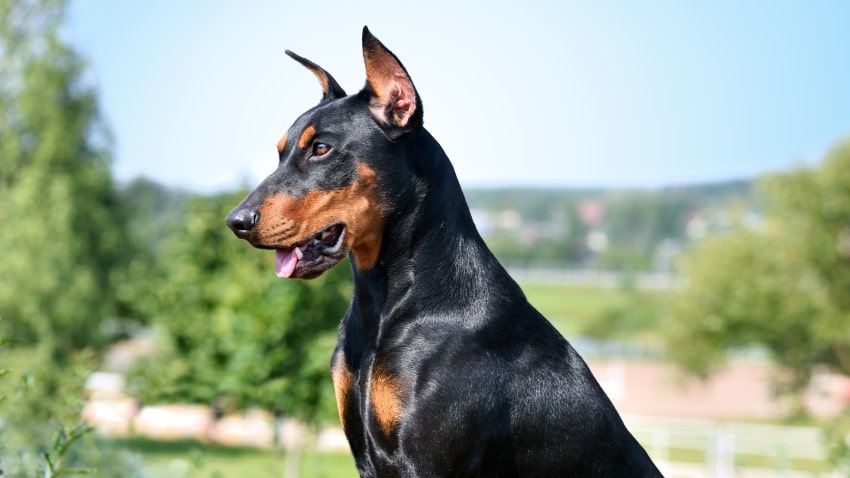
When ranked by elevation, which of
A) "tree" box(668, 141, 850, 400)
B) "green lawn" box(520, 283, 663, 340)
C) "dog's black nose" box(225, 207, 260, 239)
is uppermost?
"green lawn" box(520, 283, 663, 340)

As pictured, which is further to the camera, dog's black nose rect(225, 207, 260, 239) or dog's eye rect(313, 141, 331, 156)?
dog's eye rect(313, 141, 331, 156)

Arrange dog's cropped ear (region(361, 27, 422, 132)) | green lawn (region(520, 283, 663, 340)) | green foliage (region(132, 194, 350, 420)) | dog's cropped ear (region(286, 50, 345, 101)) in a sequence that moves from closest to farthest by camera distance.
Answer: dog's cropped ear (region(361, 27, 422, 132)) < dog's cropped ear (region(286, 50, 345, 101)) < green foliage (region(132, 194, 350, 420)) < green lawn (region(520, 283, 663, 340))

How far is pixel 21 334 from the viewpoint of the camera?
29.1 metres

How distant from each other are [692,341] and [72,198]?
21179 millimetres

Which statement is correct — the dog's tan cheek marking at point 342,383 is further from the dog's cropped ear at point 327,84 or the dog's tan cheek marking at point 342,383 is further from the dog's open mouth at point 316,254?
the dog's cropped ear at point 327,84

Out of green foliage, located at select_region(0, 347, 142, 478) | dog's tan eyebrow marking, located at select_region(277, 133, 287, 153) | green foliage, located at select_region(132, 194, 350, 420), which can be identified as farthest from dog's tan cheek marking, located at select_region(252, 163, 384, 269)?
green foliage, located at select_region(132, 194, 350, 420)

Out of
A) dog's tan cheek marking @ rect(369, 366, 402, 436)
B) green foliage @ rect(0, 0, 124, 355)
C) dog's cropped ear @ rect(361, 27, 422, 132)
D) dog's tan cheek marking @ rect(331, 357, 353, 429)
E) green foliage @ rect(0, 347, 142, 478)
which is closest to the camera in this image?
dog's tan cheek marking @ rect(369, 366, 402, 436)

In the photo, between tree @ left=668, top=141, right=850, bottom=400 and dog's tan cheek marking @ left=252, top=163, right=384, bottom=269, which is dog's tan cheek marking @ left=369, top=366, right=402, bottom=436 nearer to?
dog's tan cheek marking @ left=252, top=163, right=384, bottom=269

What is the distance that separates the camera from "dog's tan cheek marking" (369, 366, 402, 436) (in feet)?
10.8

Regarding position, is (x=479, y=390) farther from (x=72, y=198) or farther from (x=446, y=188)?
(x=72, y=198)

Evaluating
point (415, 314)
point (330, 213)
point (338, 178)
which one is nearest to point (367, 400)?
point (415, 314)

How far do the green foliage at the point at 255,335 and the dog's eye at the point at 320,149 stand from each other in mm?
6729

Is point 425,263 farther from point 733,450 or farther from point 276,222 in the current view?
point 733,450

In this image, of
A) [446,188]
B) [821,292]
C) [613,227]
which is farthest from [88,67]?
[613,227]
